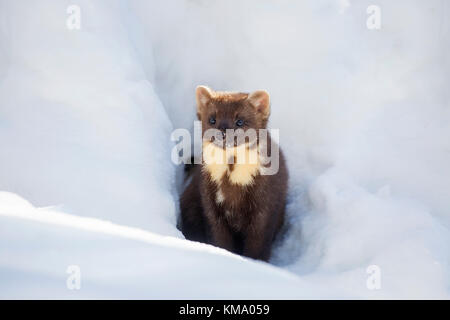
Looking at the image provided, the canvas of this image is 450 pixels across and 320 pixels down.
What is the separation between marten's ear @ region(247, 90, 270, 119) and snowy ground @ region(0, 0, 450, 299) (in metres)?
0.80

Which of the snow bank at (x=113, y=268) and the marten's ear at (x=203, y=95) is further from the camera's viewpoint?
the marten's ear at (x=203, y=95)

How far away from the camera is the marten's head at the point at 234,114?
13.8 ft

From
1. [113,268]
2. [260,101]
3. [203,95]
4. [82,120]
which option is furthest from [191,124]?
[113,268]

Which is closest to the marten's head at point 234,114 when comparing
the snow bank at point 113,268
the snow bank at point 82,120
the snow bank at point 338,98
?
the snow bank at point 82,120

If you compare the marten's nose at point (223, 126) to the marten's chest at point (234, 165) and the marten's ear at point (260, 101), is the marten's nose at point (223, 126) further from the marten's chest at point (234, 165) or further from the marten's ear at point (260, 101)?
the marten's ear at point (260, 101)

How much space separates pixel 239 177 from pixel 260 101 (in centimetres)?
69

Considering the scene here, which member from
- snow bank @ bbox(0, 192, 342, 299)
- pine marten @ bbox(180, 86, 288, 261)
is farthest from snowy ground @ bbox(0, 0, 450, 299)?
pine marten @ bbox(180, 86, 288, 261)

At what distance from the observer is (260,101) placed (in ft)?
14.4

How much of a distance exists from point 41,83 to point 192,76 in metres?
1.75

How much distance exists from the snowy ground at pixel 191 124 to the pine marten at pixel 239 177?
1.13ft

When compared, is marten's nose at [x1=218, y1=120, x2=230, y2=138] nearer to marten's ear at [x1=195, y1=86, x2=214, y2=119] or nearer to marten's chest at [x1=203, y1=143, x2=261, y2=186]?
marten's chest at [x1=203, y1=143, x2=261, y2=186]

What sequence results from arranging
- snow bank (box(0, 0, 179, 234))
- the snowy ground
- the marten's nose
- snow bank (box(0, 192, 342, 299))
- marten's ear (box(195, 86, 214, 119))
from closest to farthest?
snow bank (box(0, 192, 342, 299)) < the snowy ground < snow bank (box(0, 0, 179, 234)) < the marten's nose < marten's ear (box(195, 86, 214, 119))

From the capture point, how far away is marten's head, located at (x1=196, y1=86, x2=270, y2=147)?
4215 mm

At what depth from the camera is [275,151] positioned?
4520 mm
